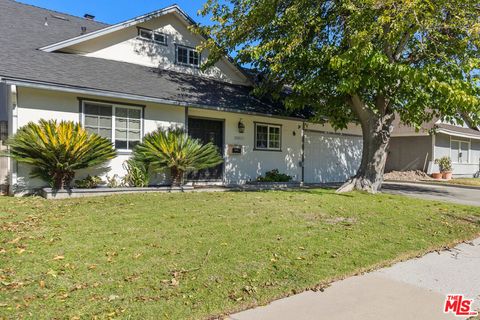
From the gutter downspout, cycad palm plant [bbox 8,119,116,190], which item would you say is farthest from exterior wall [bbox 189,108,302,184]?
the gutter downspout

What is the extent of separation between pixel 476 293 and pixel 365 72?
24.4ft

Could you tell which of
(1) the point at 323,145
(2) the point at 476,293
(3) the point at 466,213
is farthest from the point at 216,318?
(1) the point at 323,145

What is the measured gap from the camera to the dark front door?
508 inches

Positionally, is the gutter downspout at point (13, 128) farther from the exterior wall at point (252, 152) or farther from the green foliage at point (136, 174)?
the exterior wall at point (252, 152)

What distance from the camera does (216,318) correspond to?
3.42 meters

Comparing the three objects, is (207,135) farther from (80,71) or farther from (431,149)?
(431,149)

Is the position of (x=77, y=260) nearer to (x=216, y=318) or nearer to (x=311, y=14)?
(x=216, y=318)

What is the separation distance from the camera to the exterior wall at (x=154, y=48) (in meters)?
12.7

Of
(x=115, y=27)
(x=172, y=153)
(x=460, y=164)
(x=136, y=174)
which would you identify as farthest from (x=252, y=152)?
(x=460, y=164)

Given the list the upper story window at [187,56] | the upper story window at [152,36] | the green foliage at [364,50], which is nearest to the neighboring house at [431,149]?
the green foliage at [364,50]

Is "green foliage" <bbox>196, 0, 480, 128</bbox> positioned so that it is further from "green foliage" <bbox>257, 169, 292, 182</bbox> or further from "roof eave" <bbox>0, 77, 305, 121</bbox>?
"green foliage" <bbox>257, 169, 292, 182</bbox>

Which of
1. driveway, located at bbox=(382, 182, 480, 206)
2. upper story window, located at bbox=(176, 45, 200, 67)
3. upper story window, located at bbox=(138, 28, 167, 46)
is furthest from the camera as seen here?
upper story window, located at bbox=(176, 45, 200, 67)

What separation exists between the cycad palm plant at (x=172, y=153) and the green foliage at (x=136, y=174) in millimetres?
194

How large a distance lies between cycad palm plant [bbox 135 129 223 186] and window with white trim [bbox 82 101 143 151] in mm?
433
